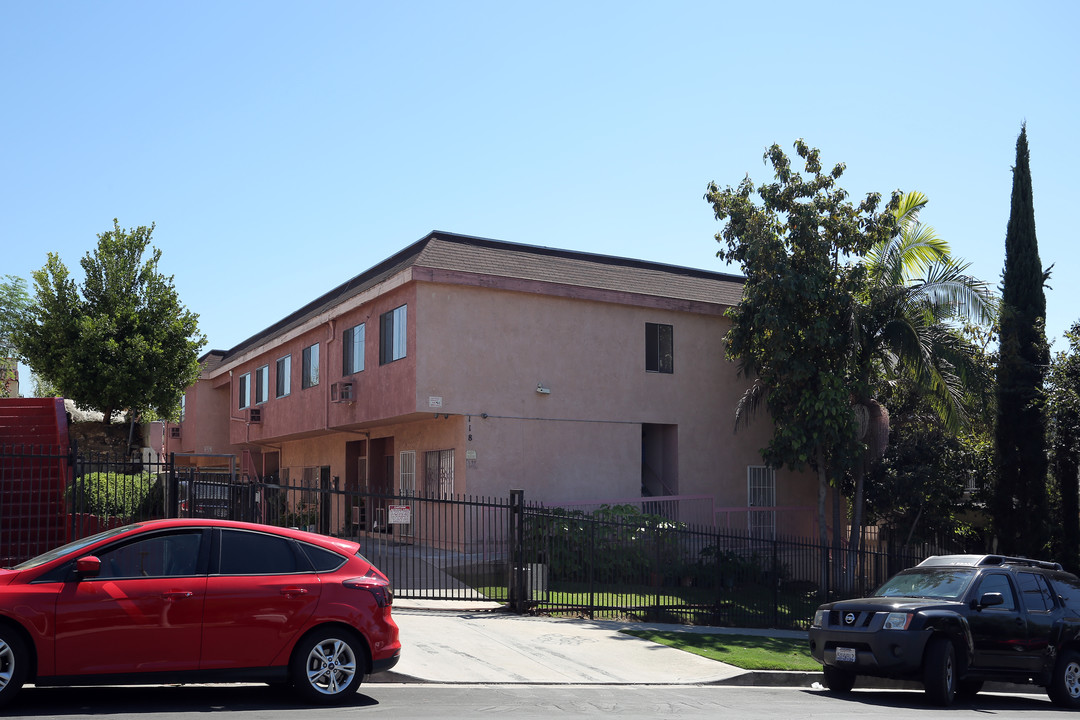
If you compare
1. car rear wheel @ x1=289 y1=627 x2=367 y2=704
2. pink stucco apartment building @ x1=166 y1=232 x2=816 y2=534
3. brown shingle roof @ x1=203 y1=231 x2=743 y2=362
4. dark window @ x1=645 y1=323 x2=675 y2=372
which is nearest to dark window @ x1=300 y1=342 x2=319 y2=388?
pink stucco apartment building @ x1=166 y1=232 x2=816 y2=534

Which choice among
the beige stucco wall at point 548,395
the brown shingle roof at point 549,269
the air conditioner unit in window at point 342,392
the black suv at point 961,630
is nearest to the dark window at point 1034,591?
the black suv at point 961,630

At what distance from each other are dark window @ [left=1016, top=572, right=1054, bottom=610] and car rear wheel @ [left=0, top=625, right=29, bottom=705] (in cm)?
1094

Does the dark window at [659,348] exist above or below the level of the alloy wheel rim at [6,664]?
above

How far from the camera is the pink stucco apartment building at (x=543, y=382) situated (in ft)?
67.7

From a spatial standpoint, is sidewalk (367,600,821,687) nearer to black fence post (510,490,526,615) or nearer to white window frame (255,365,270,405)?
black fence post (510,490,526,615)

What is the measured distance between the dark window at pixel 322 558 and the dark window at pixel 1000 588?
25.2 ft

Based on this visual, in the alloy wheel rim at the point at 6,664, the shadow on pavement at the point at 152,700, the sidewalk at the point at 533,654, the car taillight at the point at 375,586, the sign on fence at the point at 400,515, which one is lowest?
the sidewalk at the point at 533,654

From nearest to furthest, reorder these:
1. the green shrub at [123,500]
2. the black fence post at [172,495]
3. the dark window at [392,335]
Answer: the black fence post at [172,495], the green shrub at [123,500], the dark window at [392,335]

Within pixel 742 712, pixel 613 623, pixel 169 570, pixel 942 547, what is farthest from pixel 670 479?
pixel 169 570

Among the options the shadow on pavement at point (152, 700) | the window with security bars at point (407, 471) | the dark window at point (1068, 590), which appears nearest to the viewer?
the shadow on pavement at point (152, 700)

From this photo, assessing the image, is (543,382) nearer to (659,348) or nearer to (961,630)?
(659,348)

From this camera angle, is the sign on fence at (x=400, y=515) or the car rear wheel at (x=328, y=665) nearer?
the car rear wheel at (x=328, y=665)

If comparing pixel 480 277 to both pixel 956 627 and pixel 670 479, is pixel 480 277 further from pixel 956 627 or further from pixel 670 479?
pixel 956 627

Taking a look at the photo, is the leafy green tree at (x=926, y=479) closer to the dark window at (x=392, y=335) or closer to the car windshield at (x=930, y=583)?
the car windshield at (x=930, y=583)
